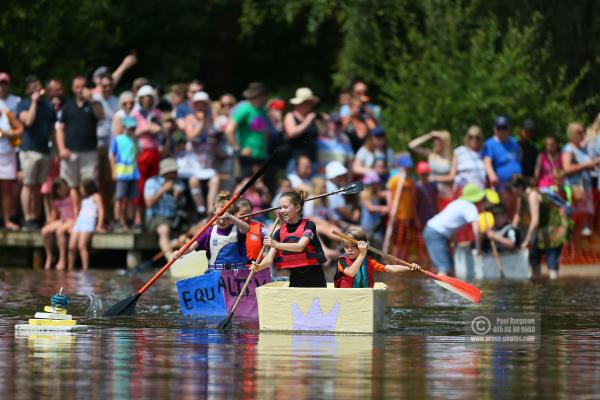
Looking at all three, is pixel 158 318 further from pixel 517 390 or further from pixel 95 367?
pixel 517 390

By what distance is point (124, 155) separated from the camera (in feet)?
82.0

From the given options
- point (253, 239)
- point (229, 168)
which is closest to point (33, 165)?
point (229, 168)

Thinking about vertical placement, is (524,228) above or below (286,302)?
above

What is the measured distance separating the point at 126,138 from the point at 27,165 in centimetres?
157

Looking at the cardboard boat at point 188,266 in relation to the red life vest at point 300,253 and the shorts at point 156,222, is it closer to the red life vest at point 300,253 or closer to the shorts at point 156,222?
the shorts at point 156,222

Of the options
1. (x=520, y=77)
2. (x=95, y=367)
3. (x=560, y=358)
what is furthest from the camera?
(x=520, y=77)

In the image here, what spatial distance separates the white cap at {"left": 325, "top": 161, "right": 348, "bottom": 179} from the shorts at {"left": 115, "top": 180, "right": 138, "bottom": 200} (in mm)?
2780

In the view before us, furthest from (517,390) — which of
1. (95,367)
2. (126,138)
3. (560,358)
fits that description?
(126,138)

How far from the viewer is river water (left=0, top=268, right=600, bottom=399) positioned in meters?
11.5

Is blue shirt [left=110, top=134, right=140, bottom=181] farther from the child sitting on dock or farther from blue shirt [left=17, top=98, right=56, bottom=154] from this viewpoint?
blue shirt [left=17, top=98, right=56, bottom=154]

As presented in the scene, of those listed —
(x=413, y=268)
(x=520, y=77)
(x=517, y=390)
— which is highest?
(x=520, y=77)

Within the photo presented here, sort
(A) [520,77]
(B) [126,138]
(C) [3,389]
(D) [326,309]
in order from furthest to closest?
(A) [520,77], (B) [126,138], (D) [326,309], (C) [3,389]

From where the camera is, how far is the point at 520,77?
29219 mm

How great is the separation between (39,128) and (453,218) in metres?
6.05
